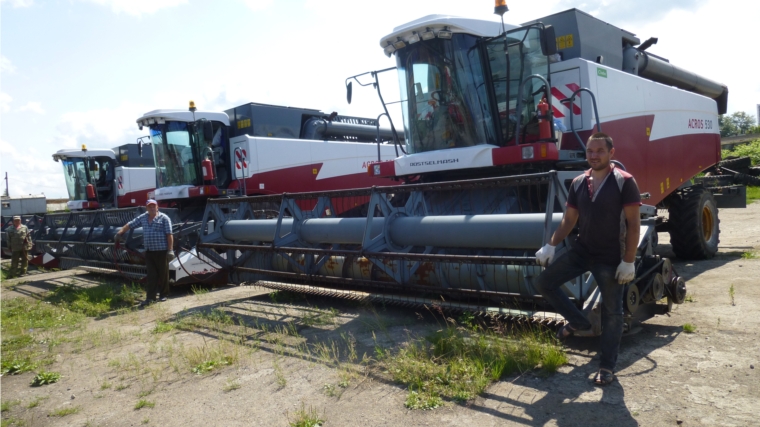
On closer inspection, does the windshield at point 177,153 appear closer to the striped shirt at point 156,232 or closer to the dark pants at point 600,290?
the striped shirt at point 156,232

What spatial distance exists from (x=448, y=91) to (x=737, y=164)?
6.90 meters

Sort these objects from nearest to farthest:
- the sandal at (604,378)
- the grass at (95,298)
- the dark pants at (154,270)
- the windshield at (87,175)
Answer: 1. the sandal at (604,378)
2. the grass at (95,298)
3. the dark pants at (154,270)
4. the windshield at (87,175)

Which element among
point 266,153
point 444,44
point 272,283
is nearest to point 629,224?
point 444,44

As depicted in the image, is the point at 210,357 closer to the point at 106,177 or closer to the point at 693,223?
the point at 693,223

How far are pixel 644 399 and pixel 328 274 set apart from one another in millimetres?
3803

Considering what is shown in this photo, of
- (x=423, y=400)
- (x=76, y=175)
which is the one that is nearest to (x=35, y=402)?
(x=423, y=400)

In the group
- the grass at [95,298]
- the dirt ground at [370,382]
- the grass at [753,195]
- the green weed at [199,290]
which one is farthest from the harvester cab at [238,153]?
the grass at [753,195]

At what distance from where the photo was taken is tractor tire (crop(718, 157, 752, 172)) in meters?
10.1

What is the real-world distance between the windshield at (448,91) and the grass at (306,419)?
3.74m

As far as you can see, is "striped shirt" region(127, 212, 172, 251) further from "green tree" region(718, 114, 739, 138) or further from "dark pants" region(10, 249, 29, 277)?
"green tree" region(718, 114, 739, 138)

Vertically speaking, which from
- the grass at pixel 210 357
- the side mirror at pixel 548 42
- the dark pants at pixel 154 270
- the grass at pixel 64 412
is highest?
the side mirror at pixel 548 42

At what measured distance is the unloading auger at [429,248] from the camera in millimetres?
4348

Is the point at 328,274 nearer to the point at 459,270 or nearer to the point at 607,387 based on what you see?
the point at 459,270

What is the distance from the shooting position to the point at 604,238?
354cm
